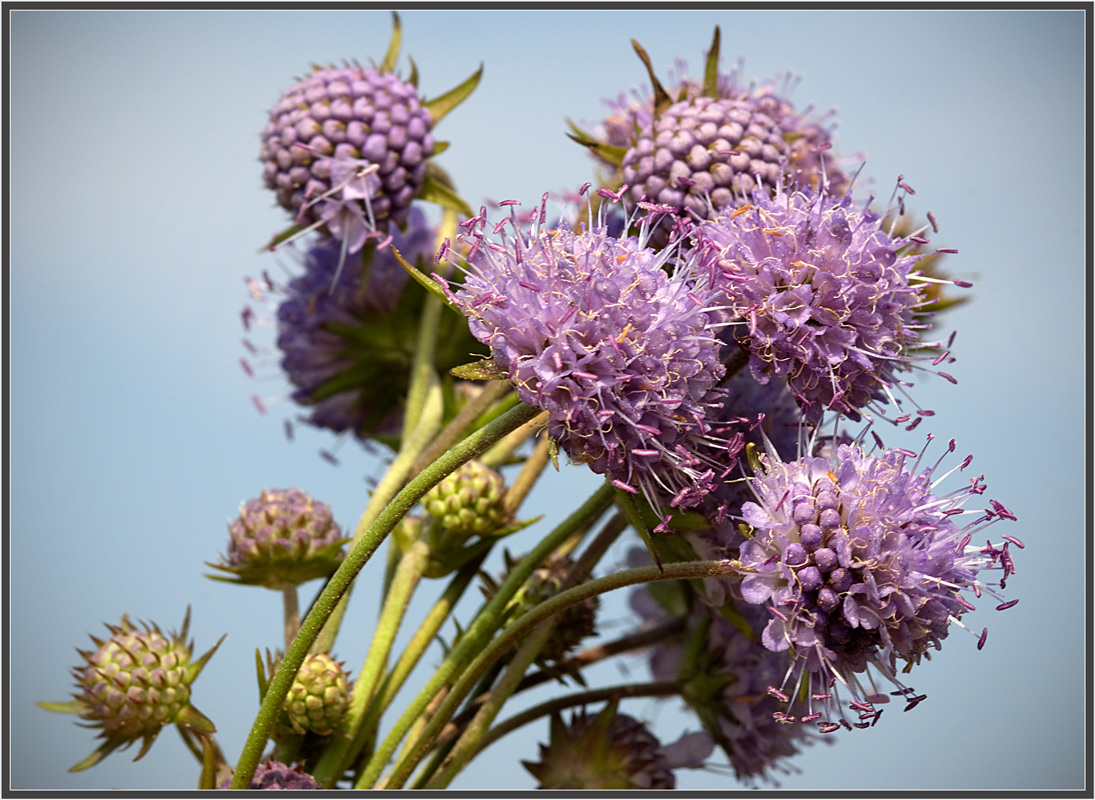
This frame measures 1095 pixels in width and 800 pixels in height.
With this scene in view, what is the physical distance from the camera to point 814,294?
140 centimetres

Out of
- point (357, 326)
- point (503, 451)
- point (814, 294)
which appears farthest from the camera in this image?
point (357, 326)

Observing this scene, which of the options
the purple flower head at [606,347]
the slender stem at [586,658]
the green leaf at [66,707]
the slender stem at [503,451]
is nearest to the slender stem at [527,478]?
the slender stem at [503,451]

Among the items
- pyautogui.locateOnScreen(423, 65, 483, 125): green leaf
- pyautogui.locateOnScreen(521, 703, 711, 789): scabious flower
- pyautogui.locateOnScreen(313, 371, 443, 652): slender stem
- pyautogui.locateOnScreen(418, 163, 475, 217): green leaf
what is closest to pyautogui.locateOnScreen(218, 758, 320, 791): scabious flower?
pyautogui.locateOnScreen(313, 371, 443, 652): slender stem

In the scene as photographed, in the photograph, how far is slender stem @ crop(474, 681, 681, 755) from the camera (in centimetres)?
186

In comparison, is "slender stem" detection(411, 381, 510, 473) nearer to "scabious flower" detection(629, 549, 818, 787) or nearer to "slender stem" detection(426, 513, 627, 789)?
"slender stem" detection(426, 513, 627, 789)

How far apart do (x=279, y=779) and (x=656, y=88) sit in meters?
1.23

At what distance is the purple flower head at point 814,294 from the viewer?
1.38m

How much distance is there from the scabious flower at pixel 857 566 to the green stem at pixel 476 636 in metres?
0.40

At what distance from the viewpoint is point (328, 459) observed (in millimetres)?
2369

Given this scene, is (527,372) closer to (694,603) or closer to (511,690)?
(511,690)

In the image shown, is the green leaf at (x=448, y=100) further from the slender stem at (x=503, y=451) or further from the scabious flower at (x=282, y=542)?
the scabious flower at (x=282, y=542)

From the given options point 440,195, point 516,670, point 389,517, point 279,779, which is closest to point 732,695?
point 516,670

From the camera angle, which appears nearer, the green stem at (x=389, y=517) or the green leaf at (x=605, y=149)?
the green stem at (x=389, y=517)

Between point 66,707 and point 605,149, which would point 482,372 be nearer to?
point 605,149
